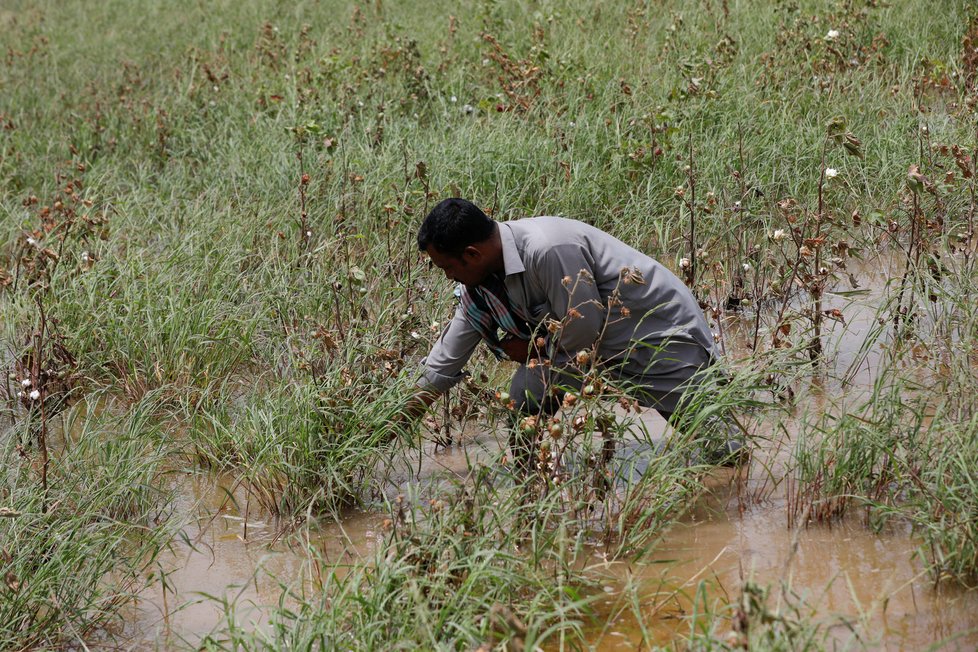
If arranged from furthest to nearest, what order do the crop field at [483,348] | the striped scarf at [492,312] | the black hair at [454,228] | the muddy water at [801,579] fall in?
the striped scarf at [492,312]
the black hair at [454,228]
the crop field at [483,348]
the muddy water at [801,579]

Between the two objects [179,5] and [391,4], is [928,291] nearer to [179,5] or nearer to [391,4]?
[391,4]

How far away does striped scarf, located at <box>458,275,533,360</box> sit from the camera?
12.4 ft

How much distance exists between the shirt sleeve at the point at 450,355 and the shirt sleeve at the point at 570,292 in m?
0.33

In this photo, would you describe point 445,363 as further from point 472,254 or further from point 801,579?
point 801,579

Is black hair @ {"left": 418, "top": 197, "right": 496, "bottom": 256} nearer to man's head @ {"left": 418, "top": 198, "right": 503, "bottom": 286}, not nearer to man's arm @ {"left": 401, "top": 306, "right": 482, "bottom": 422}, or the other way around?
man's head @ {"left": 418, "top": 198, "right": 503, "bottom": 286}

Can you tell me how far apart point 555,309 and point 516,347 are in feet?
0.81

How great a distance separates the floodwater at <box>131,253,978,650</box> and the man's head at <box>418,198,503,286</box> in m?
0.62

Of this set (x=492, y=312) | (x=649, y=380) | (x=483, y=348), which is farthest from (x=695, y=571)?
(x=483, y=348)

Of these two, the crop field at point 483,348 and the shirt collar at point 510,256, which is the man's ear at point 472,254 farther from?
the crop field at point 483,348

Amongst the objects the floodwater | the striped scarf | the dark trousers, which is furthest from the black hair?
the floodwater

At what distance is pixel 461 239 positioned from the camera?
A: 359cm

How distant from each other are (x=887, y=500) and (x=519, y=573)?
3.89 feet

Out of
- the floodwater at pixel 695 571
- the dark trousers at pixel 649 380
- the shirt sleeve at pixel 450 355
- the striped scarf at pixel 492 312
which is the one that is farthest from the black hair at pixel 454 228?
the floodwater at pixel 695 571

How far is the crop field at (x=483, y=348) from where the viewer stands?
3.09m
